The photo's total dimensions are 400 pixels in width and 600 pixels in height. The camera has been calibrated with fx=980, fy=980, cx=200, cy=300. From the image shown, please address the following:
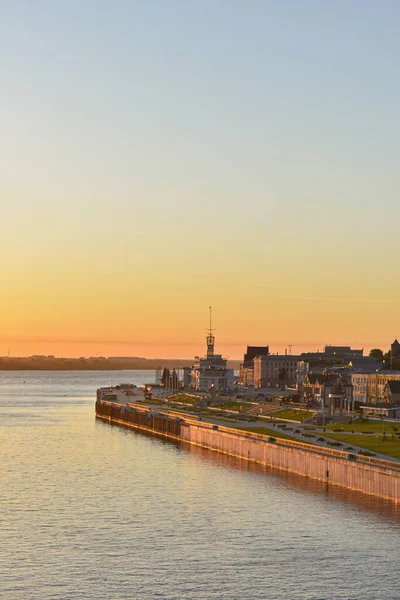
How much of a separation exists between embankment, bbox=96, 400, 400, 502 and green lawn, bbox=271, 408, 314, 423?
1767 centimetres

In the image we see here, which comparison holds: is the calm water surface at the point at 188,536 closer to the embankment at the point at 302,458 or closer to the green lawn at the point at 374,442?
the embankment at the point at 302,458

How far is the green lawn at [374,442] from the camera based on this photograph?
103688mm

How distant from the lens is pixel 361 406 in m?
167

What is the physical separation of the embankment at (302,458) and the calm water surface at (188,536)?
183cm

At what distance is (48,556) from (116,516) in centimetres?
1506

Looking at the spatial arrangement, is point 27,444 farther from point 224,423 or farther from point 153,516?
point 153,516

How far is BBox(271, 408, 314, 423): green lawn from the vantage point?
16546cm

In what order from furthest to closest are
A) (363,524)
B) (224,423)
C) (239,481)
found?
(224,423), (239,481), (363,524)

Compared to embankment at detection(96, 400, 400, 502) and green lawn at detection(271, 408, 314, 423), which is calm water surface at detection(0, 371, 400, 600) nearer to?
embankment at detection(96, 400, 400, 502)

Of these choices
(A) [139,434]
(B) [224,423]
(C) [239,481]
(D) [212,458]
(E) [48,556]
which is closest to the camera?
(E) [48,556]

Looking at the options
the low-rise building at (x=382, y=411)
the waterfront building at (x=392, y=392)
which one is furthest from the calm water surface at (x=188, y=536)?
the waterfront building at (x=392, y=392)

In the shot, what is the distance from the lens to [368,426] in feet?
452

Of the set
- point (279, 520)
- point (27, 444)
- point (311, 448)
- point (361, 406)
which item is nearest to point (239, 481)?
point (311, 448)

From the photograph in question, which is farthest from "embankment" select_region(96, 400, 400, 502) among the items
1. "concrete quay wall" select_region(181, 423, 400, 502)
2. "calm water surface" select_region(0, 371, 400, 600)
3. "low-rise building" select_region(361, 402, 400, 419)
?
"low-rise building" select_region(361, 402, 400, 419)
